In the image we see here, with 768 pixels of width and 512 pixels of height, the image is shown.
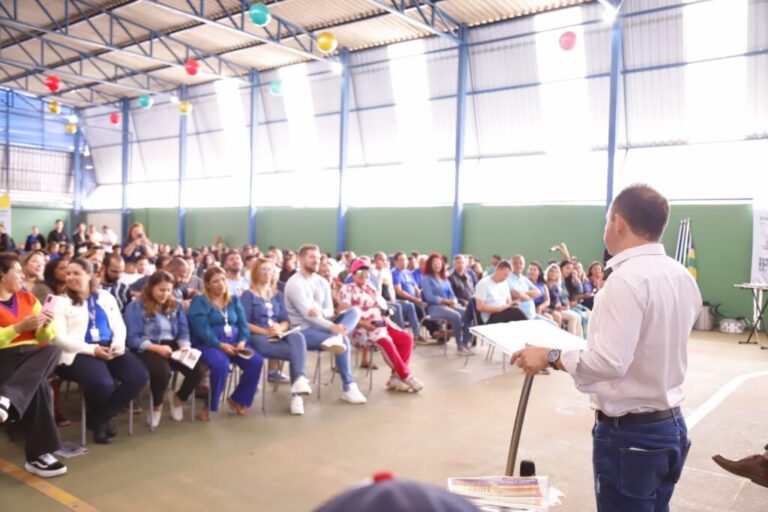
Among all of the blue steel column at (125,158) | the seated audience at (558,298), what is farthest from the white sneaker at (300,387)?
the blue steel column at (125,158)

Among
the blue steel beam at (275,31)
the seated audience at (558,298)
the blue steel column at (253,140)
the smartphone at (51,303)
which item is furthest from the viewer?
the blue steel column at (253,140)

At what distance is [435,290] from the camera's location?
762 centimetres

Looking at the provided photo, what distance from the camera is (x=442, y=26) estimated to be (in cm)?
1312

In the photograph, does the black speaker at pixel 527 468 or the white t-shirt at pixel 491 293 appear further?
the white t-shirt at pixel 491 293

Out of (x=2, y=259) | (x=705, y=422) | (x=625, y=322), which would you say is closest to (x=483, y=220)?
(x=705, y=422)

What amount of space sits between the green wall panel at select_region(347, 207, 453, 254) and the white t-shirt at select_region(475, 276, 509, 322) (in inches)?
288

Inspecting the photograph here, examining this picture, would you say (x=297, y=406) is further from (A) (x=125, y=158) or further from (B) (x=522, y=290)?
(A) (x=125, y=158)

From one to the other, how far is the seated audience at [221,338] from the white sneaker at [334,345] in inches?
23.7

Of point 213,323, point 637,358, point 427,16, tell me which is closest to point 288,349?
point 213,323

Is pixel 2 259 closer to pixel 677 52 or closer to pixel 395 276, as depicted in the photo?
pixel 395 276

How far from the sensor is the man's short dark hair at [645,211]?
1.76 meters

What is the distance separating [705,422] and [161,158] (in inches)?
741

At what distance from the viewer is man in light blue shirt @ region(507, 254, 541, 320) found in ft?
23.5

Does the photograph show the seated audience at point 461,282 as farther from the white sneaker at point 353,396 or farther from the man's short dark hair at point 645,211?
the man's short dark hair at point 645,211
